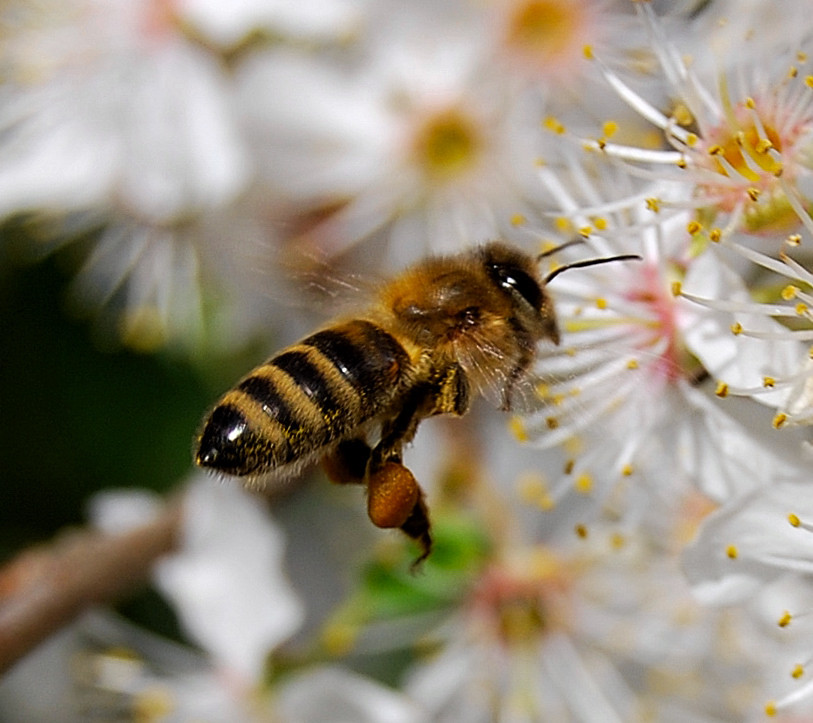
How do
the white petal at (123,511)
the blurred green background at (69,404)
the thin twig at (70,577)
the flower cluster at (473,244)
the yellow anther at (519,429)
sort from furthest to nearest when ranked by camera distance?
the blurred green background at (69,404) < the white petal at (123,511) < the thin twig at (70,577) < the yellow anther at (519,429) < the flower cluster at (473,244)

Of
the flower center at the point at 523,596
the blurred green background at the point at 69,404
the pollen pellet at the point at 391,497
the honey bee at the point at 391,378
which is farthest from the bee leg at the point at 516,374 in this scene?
the blurred green background at the point at 69,404

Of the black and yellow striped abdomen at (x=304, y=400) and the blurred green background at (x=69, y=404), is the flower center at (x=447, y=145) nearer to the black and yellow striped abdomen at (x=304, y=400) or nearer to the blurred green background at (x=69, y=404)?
the blurred green background at (x=69, y=404)

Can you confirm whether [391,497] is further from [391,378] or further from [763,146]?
[763,146]

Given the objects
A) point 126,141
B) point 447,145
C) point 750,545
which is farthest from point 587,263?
point 126,141

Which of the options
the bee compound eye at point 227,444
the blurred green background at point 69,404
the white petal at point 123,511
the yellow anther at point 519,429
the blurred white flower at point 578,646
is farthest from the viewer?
the blurred green background at point 69,404

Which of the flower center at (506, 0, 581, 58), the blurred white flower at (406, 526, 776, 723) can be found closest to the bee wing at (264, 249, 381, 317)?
the blurred white flower at (406, 526, 776, 723)

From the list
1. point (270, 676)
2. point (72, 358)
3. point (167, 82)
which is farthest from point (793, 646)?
point (72, 358)

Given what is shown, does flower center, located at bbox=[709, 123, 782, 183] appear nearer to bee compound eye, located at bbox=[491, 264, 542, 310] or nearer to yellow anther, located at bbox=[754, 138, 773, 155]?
yellow anther, located at bbox=[754, 138, 773, 155]
